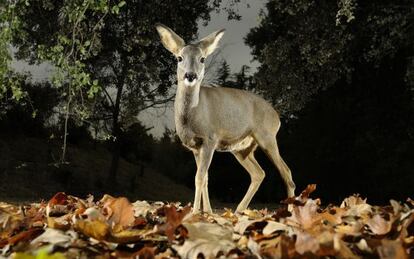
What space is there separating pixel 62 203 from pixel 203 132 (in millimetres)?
2665

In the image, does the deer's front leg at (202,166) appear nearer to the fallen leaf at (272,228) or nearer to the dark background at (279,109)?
the fallen leaf at (272,228)

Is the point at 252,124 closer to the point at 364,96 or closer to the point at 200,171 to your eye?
the point at 200,171

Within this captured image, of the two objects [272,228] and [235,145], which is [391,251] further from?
[235,145]

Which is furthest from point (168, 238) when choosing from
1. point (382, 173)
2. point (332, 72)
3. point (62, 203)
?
point (382, 173)

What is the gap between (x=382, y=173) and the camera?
24312mm

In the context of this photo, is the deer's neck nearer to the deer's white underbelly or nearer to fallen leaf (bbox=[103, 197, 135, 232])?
the deer's white underbelly

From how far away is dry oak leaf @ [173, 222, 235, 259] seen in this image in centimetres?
210

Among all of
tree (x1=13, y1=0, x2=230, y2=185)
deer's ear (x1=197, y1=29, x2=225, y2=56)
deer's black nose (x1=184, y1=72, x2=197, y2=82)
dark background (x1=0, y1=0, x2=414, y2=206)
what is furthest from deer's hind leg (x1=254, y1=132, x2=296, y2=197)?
tree (x1=13, y1=0, x2=230, y2=185)

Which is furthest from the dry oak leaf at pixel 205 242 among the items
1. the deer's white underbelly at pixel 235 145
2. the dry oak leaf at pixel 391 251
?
the deer's white underbelly at pixel 235 145

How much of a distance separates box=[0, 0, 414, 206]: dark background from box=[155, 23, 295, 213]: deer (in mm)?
8798

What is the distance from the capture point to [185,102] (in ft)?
22.4

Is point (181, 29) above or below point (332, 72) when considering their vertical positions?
above

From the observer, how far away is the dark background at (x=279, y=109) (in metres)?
18.0

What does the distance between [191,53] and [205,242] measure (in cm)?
449
